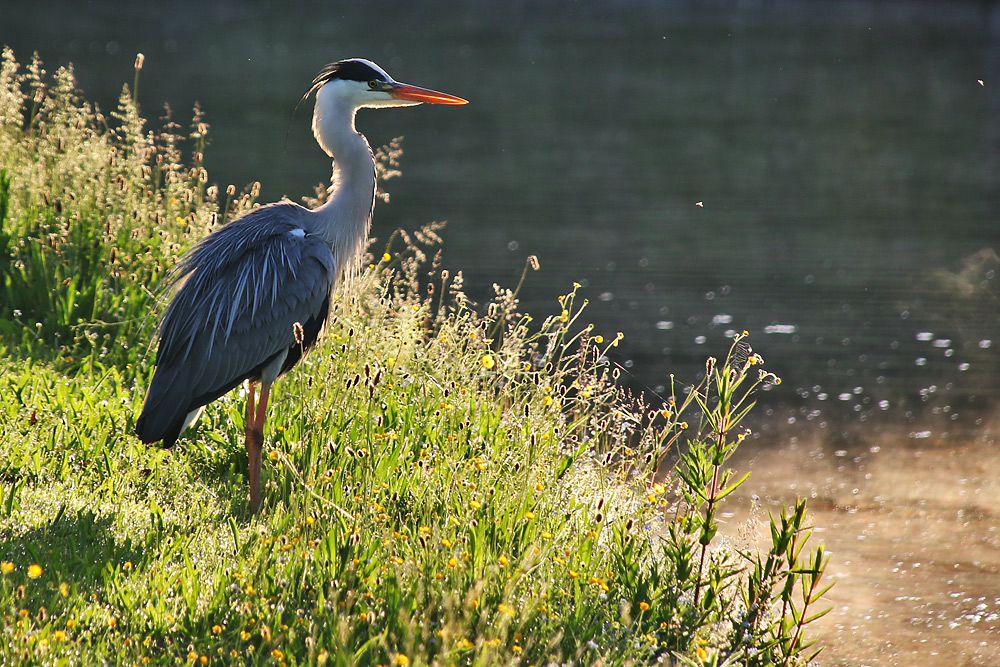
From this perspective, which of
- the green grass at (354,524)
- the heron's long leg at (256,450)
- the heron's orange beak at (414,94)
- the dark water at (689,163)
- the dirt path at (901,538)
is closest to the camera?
the green grass at (354,524)

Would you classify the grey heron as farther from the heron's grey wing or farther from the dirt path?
the dirt path

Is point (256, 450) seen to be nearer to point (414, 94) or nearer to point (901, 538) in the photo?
point (414, 94)

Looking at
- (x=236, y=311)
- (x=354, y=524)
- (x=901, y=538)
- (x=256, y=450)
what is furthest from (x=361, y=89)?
(x=901, y=538)

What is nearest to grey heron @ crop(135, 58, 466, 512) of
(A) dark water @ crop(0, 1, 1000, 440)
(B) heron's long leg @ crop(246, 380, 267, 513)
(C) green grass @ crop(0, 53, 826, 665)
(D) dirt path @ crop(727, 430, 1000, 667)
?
(B) heron's long leg @ crop(246, 380, 267, 513)

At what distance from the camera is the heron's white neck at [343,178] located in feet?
16.5

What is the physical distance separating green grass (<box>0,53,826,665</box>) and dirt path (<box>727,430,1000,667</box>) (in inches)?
11.5

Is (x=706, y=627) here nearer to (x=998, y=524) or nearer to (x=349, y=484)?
(x=349, y=484)

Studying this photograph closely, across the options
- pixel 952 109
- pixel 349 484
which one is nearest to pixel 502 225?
pixel 349 484

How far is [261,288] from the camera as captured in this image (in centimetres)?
459

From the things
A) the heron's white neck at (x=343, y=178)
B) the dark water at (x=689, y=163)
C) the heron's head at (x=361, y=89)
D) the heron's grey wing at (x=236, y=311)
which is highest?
the dark water at (x=689, y=163)

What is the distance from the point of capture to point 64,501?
412 cm

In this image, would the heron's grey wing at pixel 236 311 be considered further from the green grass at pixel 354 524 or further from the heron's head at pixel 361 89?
the heron's head at pixel 361 89

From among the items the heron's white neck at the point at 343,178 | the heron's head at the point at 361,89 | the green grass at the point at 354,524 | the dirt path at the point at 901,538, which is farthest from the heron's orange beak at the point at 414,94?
the dirt path at the point at 901,538

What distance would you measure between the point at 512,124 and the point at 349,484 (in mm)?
14474
